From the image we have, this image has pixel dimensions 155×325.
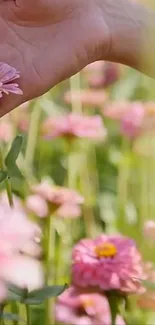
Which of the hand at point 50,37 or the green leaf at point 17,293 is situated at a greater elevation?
the hand at point 50,37

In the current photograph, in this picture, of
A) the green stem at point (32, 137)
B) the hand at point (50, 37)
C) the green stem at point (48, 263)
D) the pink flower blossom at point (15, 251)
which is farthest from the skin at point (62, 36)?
the pink flower blossom at point (15, 251)

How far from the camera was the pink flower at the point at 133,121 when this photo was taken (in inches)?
33.9

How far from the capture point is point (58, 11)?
654 millimetres

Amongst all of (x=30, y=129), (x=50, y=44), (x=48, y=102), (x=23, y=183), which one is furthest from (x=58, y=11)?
(x=48, y=102)

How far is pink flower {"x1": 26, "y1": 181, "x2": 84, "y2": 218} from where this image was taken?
24.8 inches

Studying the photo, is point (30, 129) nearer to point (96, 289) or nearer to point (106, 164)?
point (106, 164)

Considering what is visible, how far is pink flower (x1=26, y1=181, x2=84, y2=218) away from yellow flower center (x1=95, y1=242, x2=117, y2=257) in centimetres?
A: 7

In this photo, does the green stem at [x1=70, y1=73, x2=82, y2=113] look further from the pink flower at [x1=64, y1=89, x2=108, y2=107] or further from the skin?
the skin

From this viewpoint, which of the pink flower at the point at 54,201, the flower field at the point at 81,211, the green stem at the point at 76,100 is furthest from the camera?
the green stem at the point at 76,100

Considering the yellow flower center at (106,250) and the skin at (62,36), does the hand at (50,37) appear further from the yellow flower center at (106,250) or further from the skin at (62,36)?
the yellow flower center at (106,250)

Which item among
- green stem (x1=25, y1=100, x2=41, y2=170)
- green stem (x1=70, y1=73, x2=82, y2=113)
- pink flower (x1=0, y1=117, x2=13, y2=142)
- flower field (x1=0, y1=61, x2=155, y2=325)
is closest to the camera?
flower field (x1=0, y1=61, x2=155, y2=325)

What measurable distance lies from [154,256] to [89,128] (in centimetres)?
52

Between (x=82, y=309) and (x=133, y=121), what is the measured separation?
0.33m

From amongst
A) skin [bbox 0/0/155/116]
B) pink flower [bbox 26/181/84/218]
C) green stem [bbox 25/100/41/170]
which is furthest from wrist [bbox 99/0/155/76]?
green stem [bbox 25/100/41/170]
